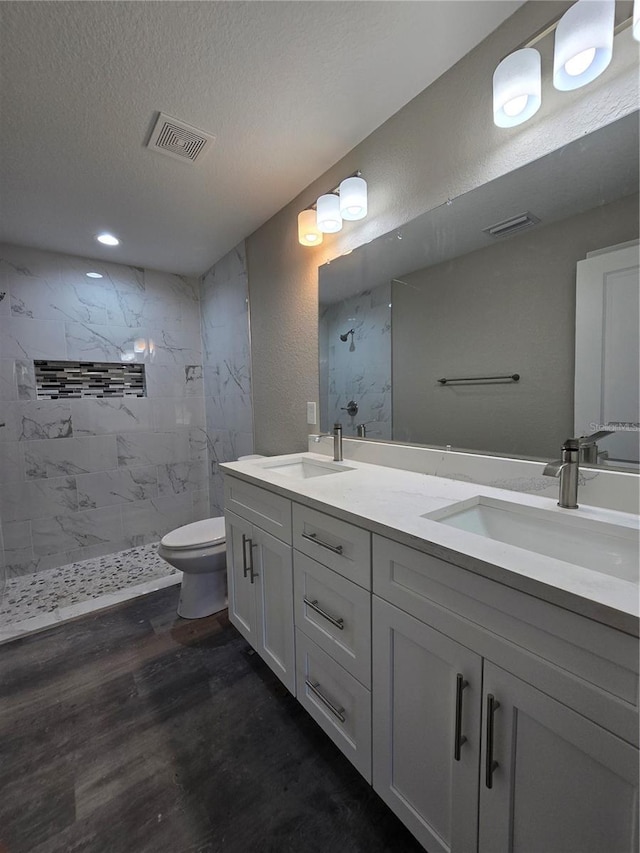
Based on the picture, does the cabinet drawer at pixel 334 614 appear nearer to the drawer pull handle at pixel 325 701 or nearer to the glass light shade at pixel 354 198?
the drawer pull handle at pixel 325 701

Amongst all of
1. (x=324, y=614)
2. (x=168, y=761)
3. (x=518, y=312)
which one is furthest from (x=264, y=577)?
(x=518, y=312)

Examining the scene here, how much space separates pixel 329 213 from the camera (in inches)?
64.0

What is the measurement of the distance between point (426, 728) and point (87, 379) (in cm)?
294

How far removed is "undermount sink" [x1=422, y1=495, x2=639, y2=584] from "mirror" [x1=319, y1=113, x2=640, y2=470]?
0.22 meters

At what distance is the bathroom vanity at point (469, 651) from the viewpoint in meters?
0.53

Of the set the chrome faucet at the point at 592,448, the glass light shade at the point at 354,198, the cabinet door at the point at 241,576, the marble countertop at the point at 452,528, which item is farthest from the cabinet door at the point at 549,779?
the glass light shade at the point at 354,198

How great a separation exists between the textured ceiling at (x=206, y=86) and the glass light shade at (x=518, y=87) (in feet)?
0.64

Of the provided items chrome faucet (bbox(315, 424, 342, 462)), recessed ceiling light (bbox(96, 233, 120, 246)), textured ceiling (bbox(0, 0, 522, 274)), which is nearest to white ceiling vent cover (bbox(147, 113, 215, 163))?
textured ceiling (bbox(0, 0, 522, 274))

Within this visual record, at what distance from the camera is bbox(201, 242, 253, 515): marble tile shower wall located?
252 cm

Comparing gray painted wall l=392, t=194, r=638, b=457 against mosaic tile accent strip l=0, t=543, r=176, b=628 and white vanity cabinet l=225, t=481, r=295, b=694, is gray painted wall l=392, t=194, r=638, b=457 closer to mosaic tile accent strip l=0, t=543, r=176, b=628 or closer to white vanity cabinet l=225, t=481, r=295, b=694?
white vanity cabinet l=225, t=481, r=295, b=694

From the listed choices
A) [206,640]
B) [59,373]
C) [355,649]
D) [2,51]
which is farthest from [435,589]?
[59,373]

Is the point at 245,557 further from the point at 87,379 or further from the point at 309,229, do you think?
the point at 87,379

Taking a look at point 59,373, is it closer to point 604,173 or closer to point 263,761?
point 263,761

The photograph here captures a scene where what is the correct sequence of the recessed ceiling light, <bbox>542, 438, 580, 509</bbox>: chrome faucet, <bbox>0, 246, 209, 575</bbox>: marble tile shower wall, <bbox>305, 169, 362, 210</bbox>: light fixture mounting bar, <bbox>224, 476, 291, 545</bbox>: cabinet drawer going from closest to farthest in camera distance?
<bbox>542, 438, 580, 509</bbox>: chrome faucet
<bbox>224, 476, 291, 545</bbox>: cabinet drawer
<bbox>305, 169, 362, 210</bbox>: light fixture mounting bar
the recessed ceiling light
<bbox>0, 246, 209, 575</bbox>: marble tile shower wall
